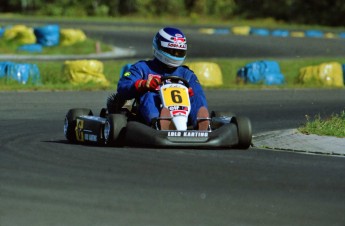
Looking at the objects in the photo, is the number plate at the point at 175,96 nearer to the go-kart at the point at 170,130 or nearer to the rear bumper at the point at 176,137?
the go-kart at the point at 170,130

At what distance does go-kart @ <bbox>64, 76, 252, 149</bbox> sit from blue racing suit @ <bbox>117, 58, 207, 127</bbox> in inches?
5.1

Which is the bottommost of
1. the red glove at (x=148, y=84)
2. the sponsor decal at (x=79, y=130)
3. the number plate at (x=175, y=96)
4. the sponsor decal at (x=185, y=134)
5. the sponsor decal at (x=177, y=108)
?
the sponsor decal at (x=79, y=130)

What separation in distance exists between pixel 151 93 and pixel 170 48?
67 centimetres

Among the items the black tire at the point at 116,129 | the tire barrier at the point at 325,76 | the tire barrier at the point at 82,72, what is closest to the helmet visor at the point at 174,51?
the black tire at the point at 116,129

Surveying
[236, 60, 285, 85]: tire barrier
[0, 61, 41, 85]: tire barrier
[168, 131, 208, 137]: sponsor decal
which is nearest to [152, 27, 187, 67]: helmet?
[168, 131, 208, 137]: sponsor decal

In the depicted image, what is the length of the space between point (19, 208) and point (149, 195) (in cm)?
103

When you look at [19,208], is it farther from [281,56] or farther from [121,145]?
[281,56]

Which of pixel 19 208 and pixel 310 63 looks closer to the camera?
pixel 19 208

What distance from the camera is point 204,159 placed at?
9.82 metres

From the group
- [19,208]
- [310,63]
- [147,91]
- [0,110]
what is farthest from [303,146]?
[310,63]

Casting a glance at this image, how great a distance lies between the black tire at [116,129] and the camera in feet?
35.1

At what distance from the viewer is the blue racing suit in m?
11.0

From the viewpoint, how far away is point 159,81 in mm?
11148

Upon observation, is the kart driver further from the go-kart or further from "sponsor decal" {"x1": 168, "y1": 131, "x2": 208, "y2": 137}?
"sponsor decal" {"x1": 168, "y1": 131, "x2": 208, "y2": 137}
